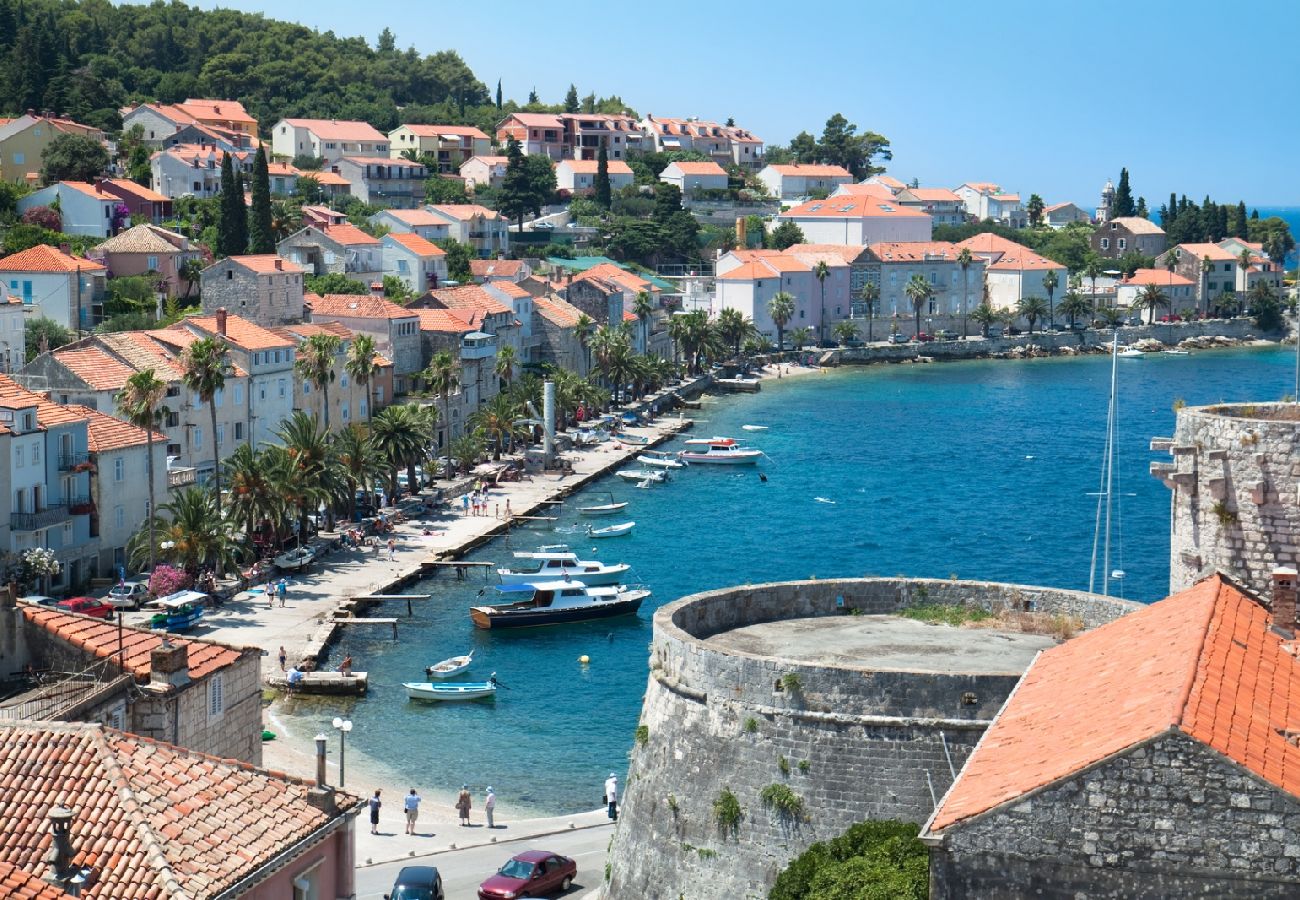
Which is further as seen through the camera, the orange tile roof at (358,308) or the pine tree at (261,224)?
the pine tree at (261,224)

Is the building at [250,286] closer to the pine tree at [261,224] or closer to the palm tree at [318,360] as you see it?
the palm tree at [318,360]

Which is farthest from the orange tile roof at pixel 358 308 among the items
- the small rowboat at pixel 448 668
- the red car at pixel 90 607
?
the small rowboat at pixel 448 668

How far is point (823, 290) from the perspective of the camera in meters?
172

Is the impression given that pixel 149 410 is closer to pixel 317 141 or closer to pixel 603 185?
pixel 317 141

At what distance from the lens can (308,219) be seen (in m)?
131

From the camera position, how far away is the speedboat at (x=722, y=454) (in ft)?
355

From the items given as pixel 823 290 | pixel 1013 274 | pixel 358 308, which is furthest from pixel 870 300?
pixel 358 308

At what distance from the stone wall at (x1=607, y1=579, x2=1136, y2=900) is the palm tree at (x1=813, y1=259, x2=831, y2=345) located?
147 metres

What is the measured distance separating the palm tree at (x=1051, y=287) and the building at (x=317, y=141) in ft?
218

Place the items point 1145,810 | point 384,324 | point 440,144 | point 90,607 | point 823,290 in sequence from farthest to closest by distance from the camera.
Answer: point 440,144 < point 823,290 < point 384,324 < point 90,607 < point 1145,810

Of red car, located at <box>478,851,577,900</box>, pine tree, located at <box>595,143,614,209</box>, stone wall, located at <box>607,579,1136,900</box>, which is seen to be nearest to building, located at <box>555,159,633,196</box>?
pine tree, located at <box>595,143,614,209</box>

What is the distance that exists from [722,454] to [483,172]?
83.8 metres

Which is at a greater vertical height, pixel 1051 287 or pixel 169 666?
pixel 1051 287

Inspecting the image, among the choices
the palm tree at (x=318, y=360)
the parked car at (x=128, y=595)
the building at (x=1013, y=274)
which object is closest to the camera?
the parked car at (x=128, y=595)
